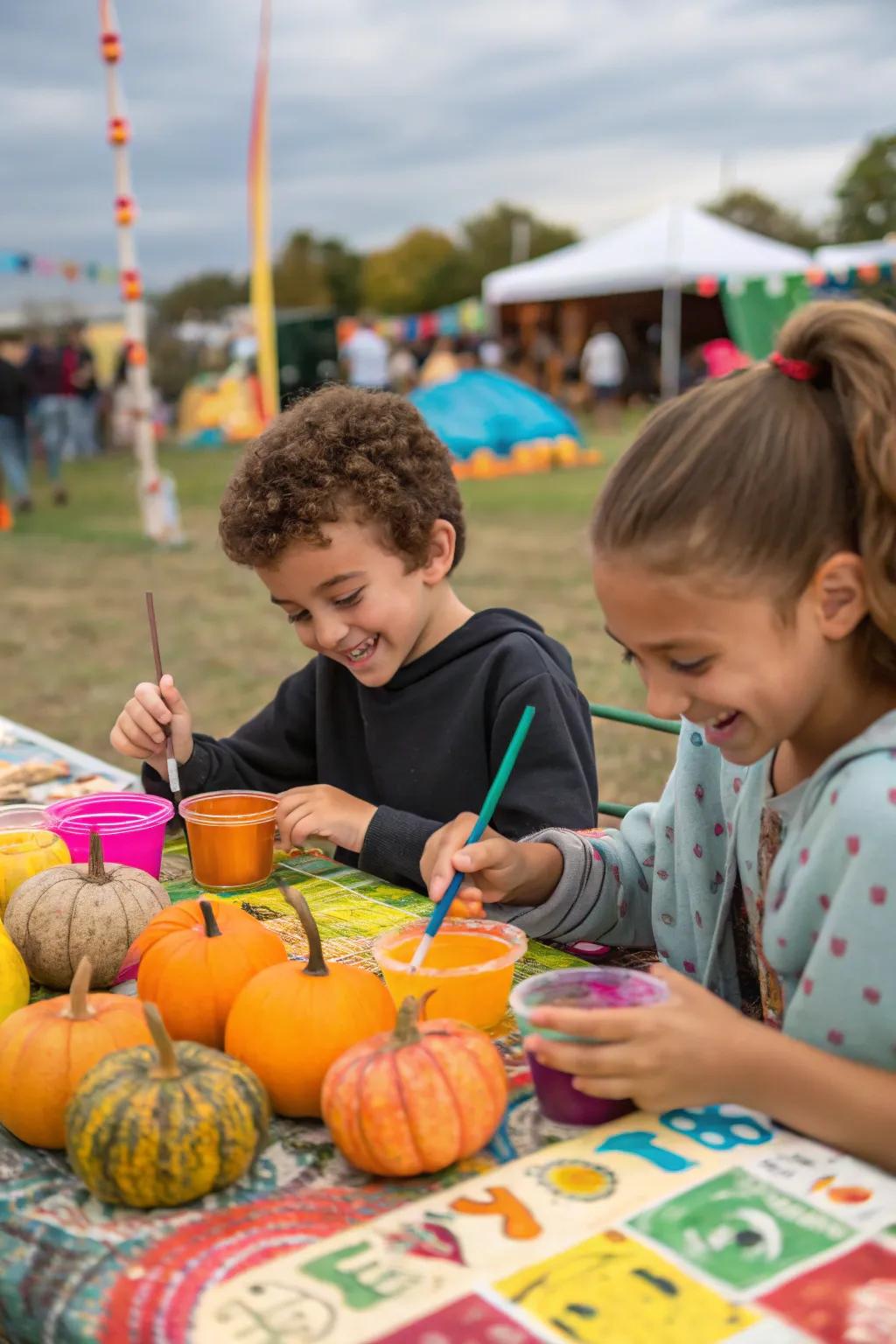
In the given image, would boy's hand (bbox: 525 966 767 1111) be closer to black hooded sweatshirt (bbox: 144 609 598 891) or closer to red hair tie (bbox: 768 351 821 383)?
red hair tie (bbox: 768 351 821 383)

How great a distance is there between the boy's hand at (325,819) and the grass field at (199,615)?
279cm

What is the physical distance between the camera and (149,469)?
407 inches

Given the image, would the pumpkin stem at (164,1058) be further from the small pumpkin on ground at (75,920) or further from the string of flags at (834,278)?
the string of flags at (834,278)

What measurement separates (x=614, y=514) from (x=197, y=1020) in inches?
26.4

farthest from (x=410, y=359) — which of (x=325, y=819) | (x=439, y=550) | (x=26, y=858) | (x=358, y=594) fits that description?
(x=26, y=858)

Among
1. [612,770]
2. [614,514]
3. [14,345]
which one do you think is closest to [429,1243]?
[614,514]

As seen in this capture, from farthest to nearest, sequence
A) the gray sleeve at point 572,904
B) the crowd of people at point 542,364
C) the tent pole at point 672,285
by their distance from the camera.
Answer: the tent pole at point 672,285 → the crowd of people at point 542,364 → the gray sleeve at point 572,904

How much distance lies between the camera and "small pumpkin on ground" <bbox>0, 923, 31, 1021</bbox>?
4.42ft

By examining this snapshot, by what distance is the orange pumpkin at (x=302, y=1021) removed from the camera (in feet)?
3.87

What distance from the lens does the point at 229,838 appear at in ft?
6.13

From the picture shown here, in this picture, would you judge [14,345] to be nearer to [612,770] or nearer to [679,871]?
[612,770]

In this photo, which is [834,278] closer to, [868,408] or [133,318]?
[133,318]

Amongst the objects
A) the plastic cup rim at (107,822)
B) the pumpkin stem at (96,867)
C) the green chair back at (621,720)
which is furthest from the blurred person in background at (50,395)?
the pumpkin stem at (96,867)

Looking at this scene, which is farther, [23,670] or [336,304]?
[336,304]
